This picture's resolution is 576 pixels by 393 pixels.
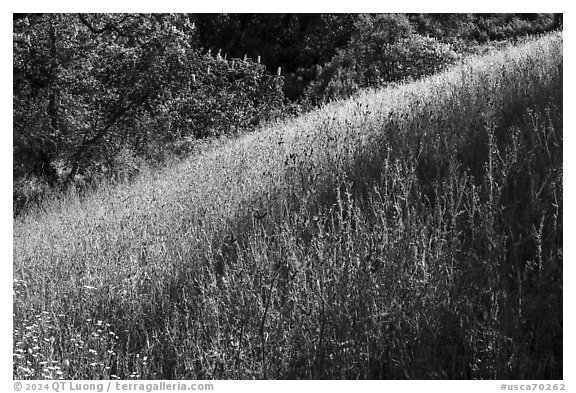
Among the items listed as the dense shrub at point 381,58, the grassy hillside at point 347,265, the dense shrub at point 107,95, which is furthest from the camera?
the dense shrub at point 381,58

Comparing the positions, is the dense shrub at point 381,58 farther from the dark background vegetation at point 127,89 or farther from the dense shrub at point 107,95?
the dense shrub at point 107,95

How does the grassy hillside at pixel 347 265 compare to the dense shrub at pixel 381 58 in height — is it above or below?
below

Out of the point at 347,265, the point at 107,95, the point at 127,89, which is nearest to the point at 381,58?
the point at 127,89

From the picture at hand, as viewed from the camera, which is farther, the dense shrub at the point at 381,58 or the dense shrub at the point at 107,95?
the dense shrub at the point at 381,58

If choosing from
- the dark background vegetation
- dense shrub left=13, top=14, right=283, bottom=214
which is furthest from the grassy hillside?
dense shrub left=13, top=14, right=283, bottom=214

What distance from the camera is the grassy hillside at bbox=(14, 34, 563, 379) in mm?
3143

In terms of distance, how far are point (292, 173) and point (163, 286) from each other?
1786mm

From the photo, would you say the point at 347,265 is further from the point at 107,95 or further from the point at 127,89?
the point at 107,95

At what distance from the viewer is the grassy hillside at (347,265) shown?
3143 mm

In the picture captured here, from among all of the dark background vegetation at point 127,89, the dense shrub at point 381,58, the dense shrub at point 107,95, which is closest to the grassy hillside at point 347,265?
the dark background vegetation at point 127,89

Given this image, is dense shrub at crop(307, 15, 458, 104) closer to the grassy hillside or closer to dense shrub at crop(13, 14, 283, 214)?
dense shrub at crop(13, 14, 283, 214)

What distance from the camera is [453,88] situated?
7.04 metres
